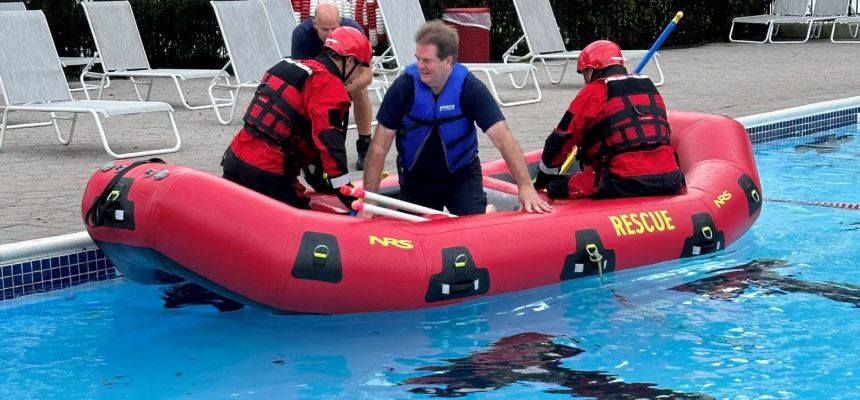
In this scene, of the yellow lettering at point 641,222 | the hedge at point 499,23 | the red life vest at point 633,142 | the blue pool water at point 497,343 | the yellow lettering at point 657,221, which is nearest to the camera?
the blue pool water at point 497,343

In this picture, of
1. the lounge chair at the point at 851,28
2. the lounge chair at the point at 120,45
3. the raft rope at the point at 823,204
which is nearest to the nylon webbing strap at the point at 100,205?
the raft rope at the point at 823,204

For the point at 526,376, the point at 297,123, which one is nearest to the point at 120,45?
the point at 297,123

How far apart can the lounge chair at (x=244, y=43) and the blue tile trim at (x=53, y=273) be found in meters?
4.34

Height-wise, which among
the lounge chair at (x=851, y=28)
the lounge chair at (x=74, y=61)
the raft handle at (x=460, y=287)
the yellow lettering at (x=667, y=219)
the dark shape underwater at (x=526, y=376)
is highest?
the lounge chair at (x=74, y=61)

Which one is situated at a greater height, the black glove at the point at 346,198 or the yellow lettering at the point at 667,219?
the black glove at the point at 346,198

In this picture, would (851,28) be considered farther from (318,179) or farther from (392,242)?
(392,242)

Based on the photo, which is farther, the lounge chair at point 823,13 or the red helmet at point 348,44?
the lounge chair at point 823,13

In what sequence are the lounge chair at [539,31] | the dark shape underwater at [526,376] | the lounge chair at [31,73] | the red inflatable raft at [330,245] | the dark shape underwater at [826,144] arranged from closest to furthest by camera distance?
1. the dark shape underwater at [526,376]
2. the red inflatable raft at [330,245]
3. the lounge chair at [31,73]
4. the dark shape underwater at [826,144]
5. the lounge chair at [539,31]

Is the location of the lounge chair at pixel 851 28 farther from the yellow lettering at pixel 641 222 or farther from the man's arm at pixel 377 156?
the man's arm at pixel 377 156

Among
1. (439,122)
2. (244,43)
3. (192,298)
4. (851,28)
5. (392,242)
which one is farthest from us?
(851,28)

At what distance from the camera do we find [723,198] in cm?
662

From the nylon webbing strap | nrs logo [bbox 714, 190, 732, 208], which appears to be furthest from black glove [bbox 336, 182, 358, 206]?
nrs logo [bbox 714, 190, 732, 208]

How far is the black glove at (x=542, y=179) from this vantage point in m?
6.73

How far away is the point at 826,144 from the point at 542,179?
4610 millimetres
